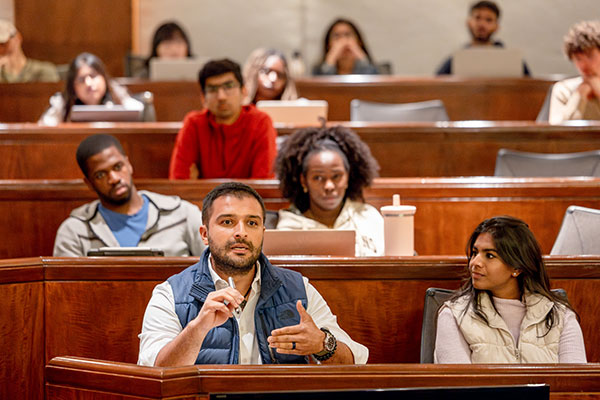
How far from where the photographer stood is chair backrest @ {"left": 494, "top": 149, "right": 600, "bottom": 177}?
3.79 m

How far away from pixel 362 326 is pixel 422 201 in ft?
3.35

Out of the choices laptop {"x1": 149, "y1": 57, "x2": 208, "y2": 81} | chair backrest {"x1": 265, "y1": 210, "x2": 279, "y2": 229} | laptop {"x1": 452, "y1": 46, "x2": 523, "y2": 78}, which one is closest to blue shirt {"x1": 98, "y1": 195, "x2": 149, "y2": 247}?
chair backrest {"x1": 265, "y1": 210, "x2": 279, "y2": 229}

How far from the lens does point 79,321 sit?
2.37 meters

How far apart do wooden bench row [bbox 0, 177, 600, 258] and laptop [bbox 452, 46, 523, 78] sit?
223 cm

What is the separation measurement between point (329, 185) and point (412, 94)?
2352 mm

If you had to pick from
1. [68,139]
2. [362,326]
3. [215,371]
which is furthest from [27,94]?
[215,371]

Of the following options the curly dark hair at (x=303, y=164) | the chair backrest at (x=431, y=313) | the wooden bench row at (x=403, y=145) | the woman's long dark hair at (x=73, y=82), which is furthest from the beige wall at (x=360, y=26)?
the chair backrest at (x=431, y=313)

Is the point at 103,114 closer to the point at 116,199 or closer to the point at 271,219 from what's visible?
the point at 116,199

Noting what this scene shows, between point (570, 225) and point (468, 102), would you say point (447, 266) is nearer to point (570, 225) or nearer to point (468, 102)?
point (570, 225)

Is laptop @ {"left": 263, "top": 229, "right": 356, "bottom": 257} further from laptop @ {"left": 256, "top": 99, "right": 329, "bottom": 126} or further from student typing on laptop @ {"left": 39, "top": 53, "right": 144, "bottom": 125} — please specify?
student typing on laptop @ {"left": 39, "top": 53, "right": 144, "bottom": 125}

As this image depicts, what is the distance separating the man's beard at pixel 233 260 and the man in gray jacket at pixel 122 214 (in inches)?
39.0

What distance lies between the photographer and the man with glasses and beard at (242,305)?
206 cm

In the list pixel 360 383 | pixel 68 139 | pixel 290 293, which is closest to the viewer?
pixel 360 383

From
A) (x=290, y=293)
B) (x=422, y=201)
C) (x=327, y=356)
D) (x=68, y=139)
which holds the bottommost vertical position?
(x=327, y=356)
